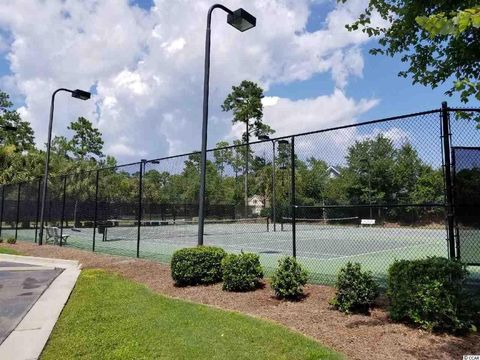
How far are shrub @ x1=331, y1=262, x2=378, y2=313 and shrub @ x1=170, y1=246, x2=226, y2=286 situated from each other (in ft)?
9.30

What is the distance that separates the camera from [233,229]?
25.1 metres

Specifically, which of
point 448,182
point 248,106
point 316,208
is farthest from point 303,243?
point 248,106

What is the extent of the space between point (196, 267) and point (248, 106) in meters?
41.5

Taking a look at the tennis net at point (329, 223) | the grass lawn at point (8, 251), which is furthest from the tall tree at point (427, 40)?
the grass lawn at point (8, 251)

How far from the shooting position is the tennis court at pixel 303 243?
39.6 feet

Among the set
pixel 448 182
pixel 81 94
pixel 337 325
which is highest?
pixel 81 94

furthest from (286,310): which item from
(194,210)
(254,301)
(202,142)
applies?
(194,210)

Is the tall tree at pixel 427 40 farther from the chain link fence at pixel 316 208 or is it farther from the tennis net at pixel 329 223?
the tennis net at pixel 329 223

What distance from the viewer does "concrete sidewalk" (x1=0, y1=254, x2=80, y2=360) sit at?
15.1 ft

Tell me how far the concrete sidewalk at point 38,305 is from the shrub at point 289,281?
3.23 metres

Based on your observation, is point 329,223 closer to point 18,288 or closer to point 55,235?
point 55,235

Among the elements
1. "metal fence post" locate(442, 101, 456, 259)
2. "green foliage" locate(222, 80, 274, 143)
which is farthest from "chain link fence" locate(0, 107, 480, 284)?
"green foliage" locate(222, 80, 274, 143)

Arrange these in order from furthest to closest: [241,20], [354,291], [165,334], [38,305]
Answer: [241,20] < [38,305] < [354,291] < [165,334]

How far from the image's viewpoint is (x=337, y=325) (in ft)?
17.0
